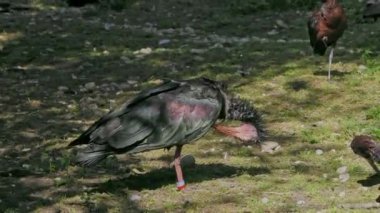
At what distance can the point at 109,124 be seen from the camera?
242 inches

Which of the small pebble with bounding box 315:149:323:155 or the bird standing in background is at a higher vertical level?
the bird standing in background

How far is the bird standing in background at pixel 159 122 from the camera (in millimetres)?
6023

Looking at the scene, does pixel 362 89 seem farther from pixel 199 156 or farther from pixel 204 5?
pixel 204 5

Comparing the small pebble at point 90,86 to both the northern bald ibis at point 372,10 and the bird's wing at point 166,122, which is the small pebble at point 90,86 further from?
the northern bald ibis at point 372,10

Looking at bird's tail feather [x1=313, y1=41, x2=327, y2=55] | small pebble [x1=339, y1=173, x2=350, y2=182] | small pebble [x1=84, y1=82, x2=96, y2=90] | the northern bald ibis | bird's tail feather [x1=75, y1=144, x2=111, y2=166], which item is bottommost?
small pebble [x1=84, y1=82, x2=96, y2=90]

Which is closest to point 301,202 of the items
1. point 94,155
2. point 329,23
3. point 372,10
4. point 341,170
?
point 341,170

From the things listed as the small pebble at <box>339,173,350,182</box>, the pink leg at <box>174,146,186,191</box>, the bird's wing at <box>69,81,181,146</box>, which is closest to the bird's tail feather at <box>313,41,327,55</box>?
the small pebble at <box>339,173,350,182</box>

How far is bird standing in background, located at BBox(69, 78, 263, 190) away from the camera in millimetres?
6023

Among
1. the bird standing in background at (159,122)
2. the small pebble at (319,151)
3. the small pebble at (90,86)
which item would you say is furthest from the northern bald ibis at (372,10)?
the bird standing in background at (159,122)

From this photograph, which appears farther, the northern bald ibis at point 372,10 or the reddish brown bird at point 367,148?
the northern bald ibis at point 372,10

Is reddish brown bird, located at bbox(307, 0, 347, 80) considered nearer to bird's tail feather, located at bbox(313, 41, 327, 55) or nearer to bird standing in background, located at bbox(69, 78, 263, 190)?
bird's tail feather, located at bbox(313, 41, 327, 55)

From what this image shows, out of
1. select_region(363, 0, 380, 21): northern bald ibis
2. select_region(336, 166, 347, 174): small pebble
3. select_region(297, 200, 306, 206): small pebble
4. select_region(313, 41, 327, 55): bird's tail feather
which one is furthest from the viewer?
select_region(363, 0, 380, 21): northern bald ibis

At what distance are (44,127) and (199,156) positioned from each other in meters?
2.03

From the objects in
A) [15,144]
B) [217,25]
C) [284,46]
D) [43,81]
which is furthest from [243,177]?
[217,25]
